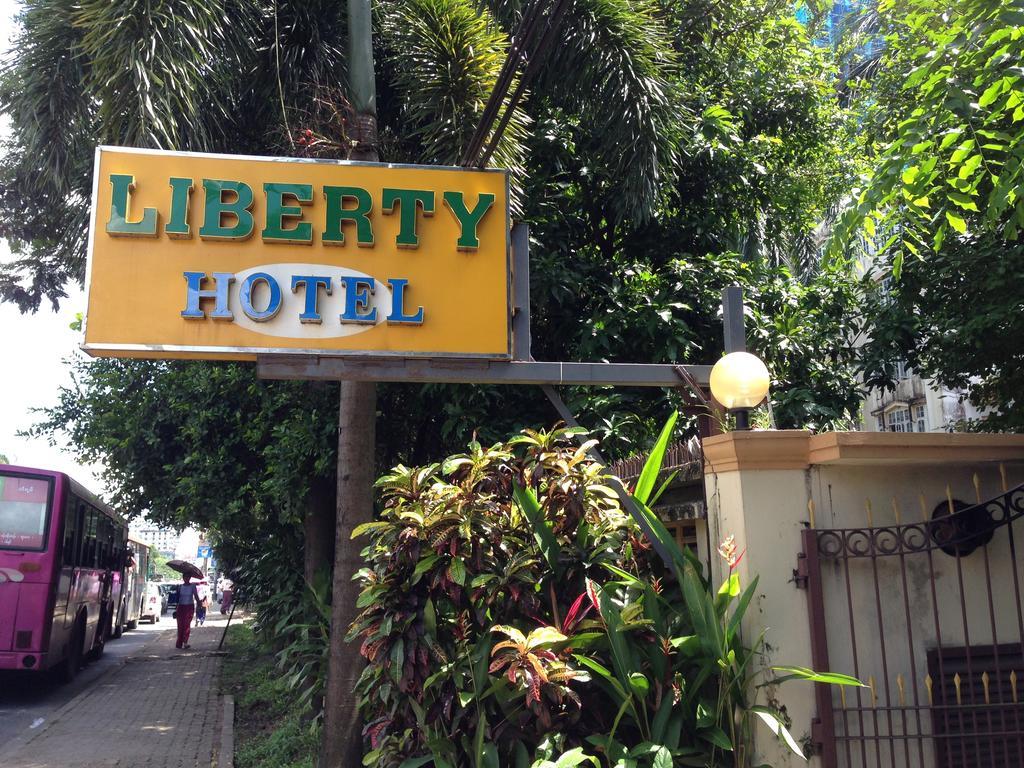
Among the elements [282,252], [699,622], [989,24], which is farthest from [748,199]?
[699,622]

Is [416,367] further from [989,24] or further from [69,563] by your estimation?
[69,563]

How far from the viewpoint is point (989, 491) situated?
503cm

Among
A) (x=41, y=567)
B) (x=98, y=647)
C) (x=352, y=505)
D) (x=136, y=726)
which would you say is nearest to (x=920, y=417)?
(x=98, y=647)

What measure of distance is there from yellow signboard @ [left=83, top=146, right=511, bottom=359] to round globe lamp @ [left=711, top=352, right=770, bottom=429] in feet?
5.28

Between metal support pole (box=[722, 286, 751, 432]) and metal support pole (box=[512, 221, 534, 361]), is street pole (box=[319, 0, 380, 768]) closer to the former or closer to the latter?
metal support pole (box=[512, 221, 534, 361])

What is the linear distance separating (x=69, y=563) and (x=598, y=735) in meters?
11.7

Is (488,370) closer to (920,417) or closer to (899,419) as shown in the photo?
(920,417)

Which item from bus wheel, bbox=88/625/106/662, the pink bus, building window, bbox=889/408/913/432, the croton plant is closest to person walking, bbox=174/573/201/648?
bus wheel, bbox=88/625/106/662

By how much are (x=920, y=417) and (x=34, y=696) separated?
82.7 feet

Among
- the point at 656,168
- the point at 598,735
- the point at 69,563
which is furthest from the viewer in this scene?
the point at 69,563

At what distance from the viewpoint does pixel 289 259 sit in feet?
19.5

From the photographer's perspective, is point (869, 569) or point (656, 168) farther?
point (656, 168)

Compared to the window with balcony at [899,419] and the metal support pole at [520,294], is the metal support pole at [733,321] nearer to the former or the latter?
the metal support pole at [520,294]

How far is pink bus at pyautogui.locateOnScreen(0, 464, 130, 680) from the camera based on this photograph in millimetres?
12078
